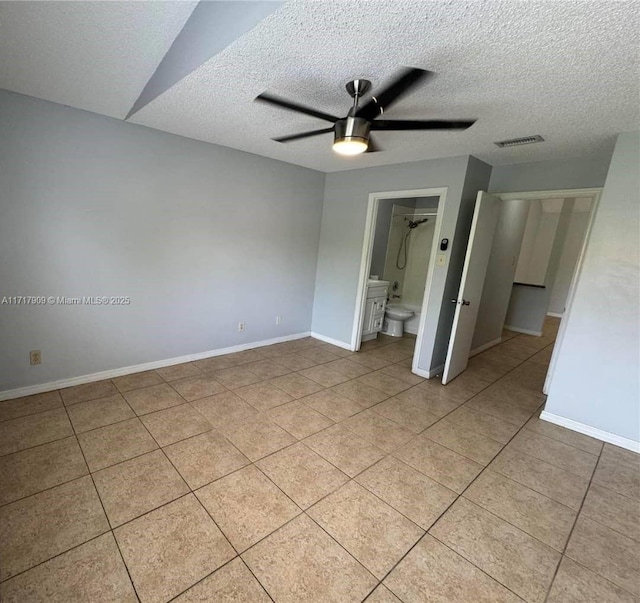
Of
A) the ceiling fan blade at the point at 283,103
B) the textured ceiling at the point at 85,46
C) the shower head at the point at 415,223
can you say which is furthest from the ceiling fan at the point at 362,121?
the shower head at the point at 415,223

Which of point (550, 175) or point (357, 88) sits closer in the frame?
point (357, 88)

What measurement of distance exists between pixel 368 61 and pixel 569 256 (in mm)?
7545

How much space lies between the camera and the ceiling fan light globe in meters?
1.68

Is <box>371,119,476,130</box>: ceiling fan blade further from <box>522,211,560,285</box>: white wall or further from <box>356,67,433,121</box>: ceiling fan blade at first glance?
<box>522,211,560,285</box>: white wall

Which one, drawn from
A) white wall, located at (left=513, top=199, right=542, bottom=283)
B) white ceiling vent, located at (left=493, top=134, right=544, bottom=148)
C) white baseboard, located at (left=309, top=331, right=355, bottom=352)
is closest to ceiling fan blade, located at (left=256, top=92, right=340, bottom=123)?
white ceiling vent, located at (left=493, top=134, right=544, bottom=148)

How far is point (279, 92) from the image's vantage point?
1938 millimetres

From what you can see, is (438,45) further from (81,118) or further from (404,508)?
(81,118)

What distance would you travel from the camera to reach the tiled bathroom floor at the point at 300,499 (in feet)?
4.27

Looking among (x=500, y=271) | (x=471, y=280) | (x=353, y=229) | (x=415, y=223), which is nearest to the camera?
(x=471, y=280)

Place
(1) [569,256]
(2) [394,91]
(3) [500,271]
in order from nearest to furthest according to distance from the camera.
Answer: (2) [394,91], (3) [500,271], (1) [569,256]

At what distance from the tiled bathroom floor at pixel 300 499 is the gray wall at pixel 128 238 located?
48cm

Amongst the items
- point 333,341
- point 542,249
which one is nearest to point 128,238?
point 333,341

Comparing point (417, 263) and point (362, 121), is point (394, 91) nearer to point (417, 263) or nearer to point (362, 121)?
point (362, 121)

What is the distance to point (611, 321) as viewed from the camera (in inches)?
94.0
